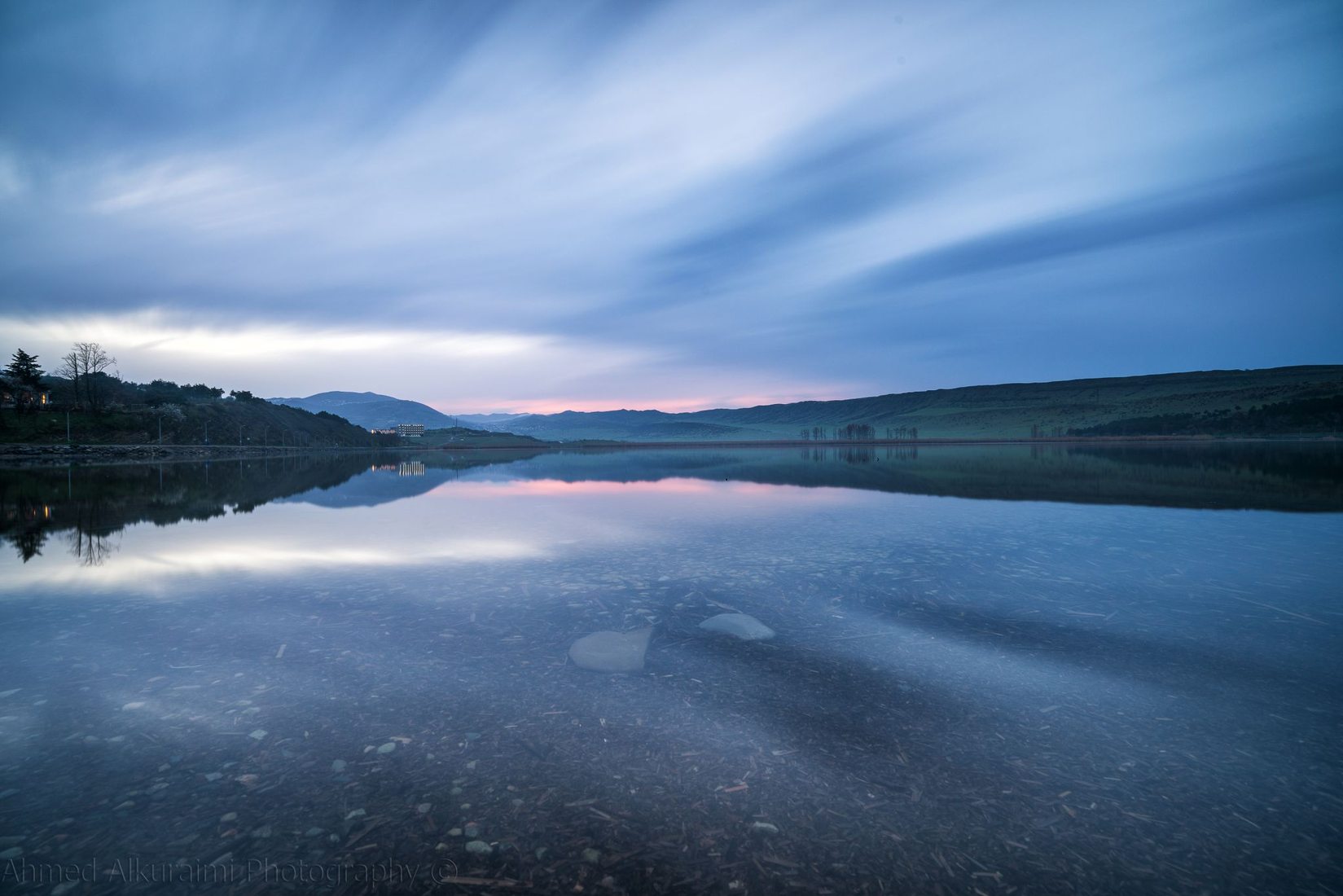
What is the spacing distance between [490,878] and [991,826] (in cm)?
415

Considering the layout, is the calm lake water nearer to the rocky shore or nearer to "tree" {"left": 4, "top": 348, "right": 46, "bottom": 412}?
the rocky shore

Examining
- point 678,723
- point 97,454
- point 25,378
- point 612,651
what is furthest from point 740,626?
point 25,378

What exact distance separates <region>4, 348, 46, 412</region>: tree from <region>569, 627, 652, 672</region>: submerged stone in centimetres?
13924

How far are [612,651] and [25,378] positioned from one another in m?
147

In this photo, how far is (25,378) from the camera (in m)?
100

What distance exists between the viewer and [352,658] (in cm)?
846

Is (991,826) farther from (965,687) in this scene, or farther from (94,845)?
(94,845)

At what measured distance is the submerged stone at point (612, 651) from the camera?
27.3ft

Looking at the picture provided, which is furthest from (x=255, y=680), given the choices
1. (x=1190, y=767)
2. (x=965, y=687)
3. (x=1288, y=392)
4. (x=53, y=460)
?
(x=1288, y=392)

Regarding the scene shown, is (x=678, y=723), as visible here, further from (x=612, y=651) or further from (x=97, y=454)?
(x=97, y=454)

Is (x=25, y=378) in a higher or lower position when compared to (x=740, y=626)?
higher

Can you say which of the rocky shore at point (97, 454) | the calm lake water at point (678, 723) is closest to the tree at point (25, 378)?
the rocky shore at point (97, 454)

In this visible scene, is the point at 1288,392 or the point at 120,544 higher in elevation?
the point at 1288,392

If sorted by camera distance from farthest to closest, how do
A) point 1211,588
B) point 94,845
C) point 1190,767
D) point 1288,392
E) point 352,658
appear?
point 1288,392 → point 1211,588 → point 352,658 → point 1190,767 → point 94,845
